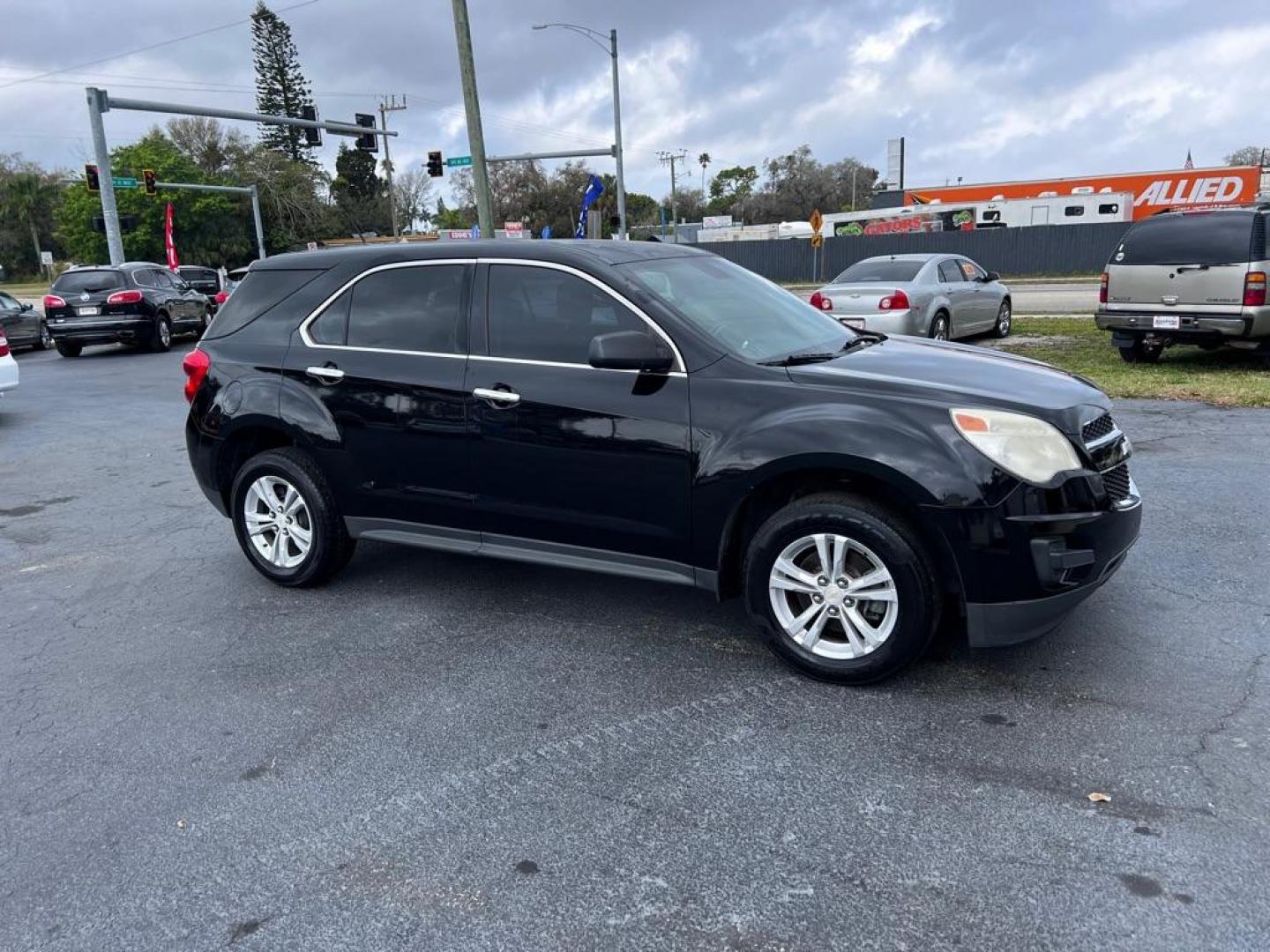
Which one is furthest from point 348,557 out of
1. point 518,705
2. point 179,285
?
point 179,285

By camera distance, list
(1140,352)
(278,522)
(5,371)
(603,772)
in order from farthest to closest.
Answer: (1140,352) < (5,371) < (278,522) < (603,772)

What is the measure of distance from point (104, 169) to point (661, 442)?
90.4ft

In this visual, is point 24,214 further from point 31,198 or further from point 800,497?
point 800,497

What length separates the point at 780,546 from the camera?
3.82 m

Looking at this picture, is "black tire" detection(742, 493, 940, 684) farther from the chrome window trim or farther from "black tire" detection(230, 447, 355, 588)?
"black tire" detection(230, 447, 355, 588)

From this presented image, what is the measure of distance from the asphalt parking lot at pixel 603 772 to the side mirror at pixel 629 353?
51.0 inches

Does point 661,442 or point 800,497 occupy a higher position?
point 661,442

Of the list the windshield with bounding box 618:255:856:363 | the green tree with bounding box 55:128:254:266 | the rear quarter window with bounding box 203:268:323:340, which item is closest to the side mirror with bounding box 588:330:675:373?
the windshield with bounding box 618:255:856:363

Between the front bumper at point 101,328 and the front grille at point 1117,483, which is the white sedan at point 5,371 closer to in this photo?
the front bumper at point 101,328

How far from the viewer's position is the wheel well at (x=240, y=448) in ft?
17.3

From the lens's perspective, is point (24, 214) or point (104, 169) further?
point (24, 214)

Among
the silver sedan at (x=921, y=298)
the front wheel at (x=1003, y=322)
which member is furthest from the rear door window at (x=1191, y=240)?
the front wheel at (x=1003, y=322)

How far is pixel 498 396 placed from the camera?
4359 millimetres

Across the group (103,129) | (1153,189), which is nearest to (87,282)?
(103,129)
